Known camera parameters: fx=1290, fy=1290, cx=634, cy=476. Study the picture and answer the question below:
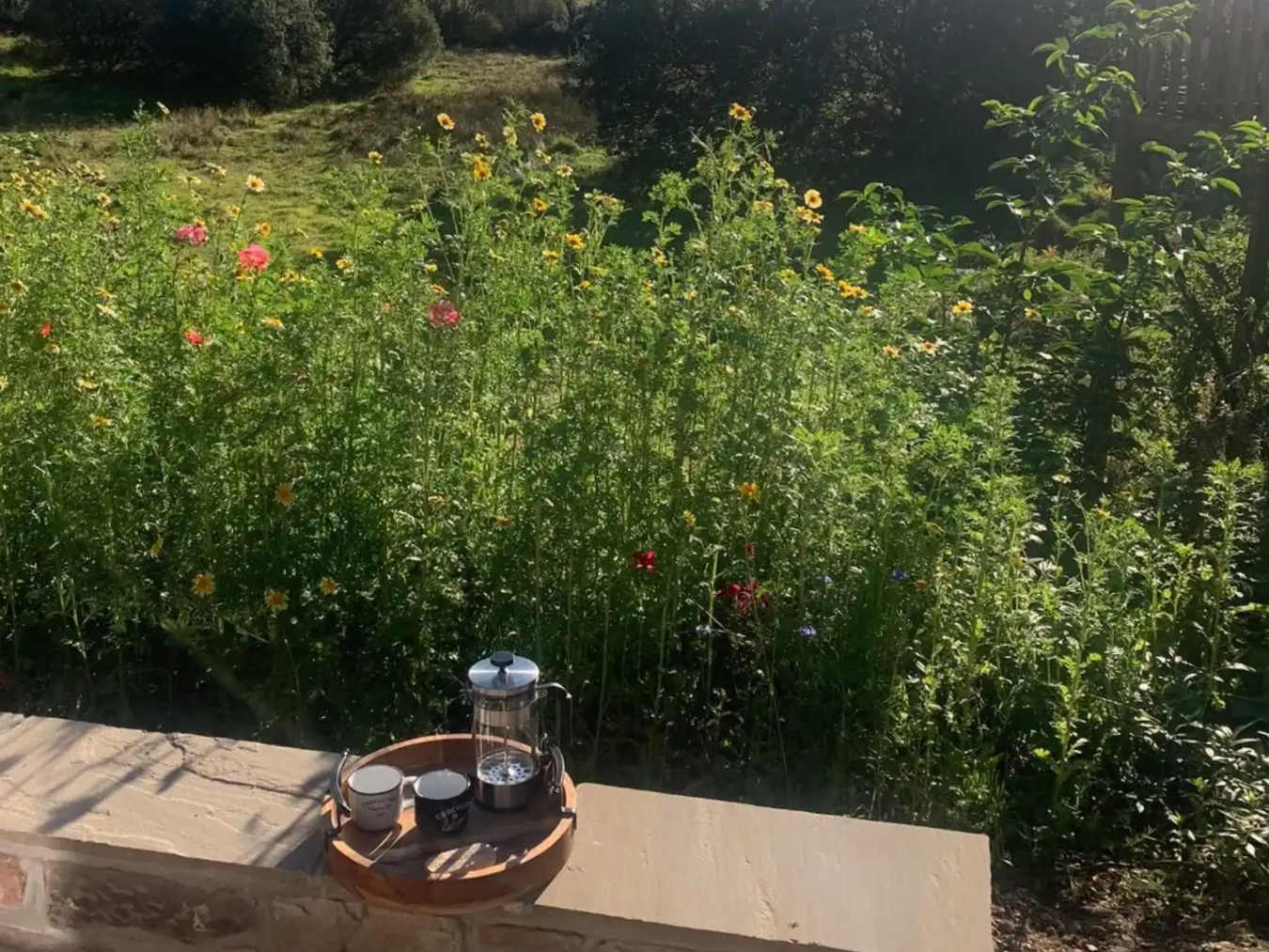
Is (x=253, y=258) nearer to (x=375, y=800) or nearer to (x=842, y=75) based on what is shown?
(x=375, y=800)

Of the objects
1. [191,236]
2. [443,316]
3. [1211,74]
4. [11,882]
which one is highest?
[1211,74]

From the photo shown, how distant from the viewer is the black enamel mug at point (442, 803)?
182cm

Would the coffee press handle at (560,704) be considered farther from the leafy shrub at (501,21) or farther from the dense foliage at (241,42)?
the leafy shrub at (501,21)

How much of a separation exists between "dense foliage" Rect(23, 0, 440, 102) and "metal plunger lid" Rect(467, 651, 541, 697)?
1328cm

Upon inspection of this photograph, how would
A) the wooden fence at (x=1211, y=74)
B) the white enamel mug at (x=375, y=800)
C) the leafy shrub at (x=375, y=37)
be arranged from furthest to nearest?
the leafy shrub at (x=375, y=37) → the wooden fence at (x=1211, y=74) → the white enamel mug at (x=375, y=800)

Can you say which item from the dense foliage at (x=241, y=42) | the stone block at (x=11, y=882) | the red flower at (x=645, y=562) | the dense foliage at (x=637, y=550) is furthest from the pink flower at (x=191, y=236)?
the dense foliage at (x=241, y=42)

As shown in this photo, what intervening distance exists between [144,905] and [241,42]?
13.5 meters

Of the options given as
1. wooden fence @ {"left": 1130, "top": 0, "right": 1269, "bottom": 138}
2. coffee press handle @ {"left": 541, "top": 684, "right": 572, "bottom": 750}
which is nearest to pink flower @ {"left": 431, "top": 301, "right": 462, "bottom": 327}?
coffee press handle @ {"left": 541, "top": 684, "right": 572, "bottom": 750}

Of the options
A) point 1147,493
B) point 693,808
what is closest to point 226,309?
point 693,808

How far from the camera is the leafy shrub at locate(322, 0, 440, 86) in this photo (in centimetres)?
1527

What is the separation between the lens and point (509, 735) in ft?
6.41

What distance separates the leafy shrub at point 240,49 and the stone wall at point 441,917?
13159 mm

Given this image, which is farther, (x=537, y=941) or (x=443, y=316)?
(x=443, y=316)

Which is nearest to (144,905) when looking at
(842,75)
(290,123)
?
(842,75)
